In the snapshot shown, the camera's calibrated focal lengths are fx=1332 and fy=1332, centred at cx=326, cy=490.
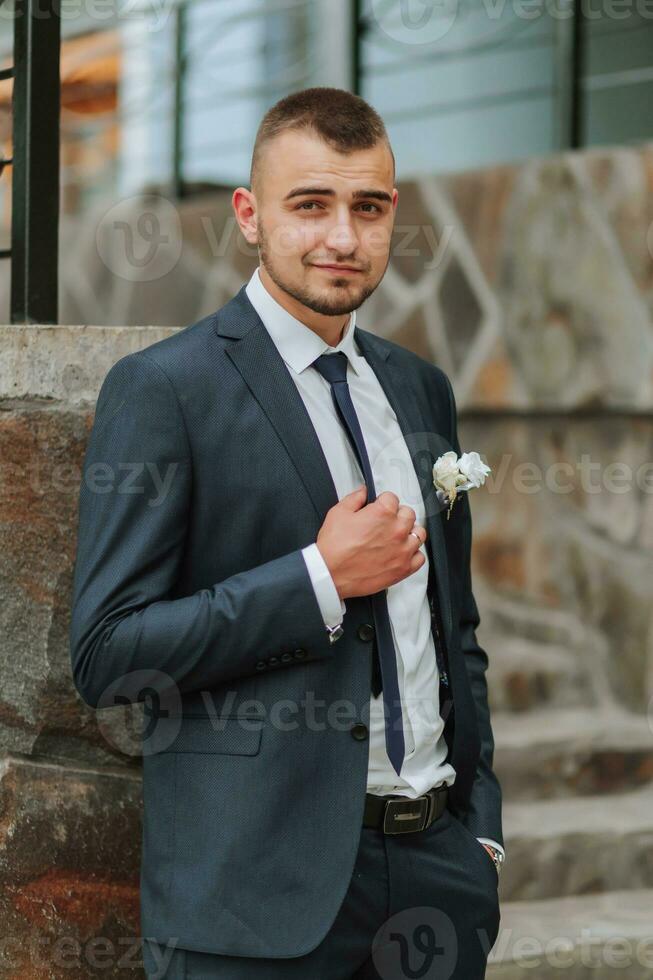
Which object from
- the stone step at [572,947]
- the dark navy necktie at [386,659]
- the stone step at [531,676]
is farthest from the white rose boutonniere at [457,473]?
the stone step at [531,676]

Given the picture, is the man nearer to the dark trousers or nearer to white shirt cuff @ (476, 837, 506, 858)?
the dark trousers

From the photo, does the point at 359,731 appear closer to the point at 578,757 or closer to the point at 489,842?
the point at 489,842

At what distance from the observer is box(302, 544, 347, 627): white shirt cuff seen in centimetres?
205

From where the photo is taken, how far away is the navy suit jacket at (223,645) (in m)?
2.03

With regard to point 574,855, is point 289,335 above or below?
above

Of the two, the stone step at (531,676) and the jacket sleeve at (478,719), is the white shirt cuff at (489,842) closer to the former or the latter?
the jacket sleeve at (478,719)

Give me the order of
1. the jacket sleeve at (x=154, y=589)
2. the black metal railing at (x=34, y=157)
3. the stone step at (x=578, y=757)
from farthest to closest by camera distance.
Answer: the stone step at (x=578, y=757) < the black metal railing at (x=34, y=157) < the jacket sleeve at (x=154, y=589)

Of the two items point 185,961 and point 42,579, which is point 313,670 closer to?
point 185,961

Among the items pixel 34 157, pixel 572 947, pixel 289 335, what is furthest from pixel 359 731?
pixel 572 947

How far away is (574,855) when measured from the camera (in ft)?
14.4

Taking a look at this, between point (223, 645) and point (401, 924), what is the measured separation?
0.58 meters

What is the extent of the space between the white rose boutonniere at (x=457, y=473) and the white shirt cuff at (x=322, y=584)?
36 centimetres

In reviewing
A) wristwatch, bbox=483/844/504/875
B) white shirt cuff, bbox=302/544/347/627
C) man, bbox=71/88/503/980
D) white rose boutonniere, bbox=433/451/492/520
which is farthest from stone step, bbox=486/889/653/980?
white shirt cuff, bbox=302/544/347/627

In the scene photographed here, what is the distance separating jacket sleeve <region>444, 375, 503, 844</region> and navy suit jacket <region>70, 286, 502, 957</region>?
44 centimetres
